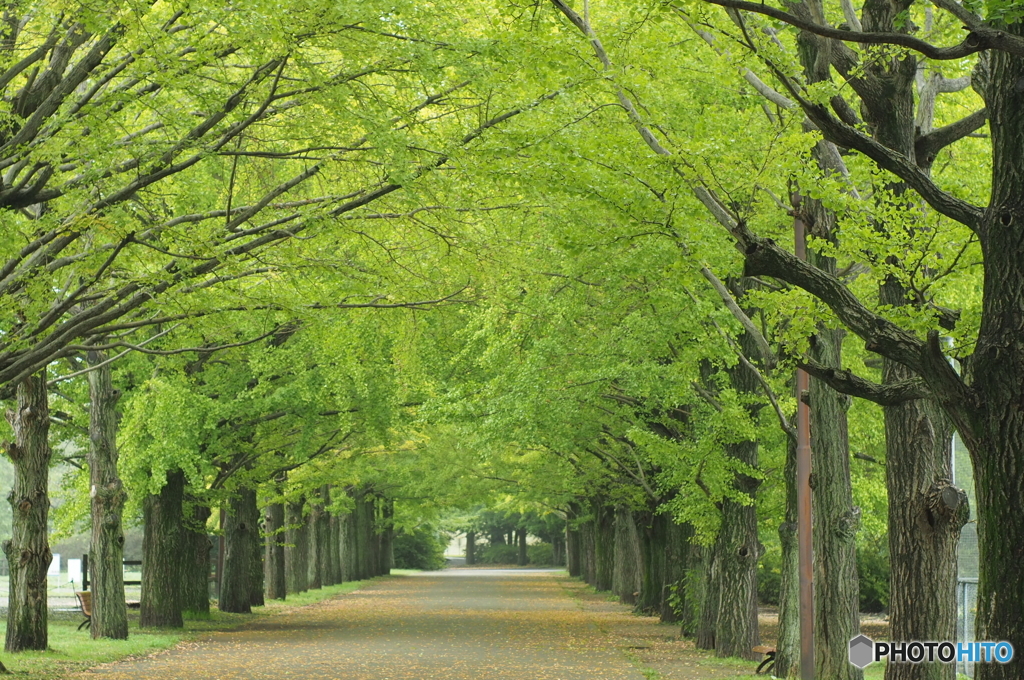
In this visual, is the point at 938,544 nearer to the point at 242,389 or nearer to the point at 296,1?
the point at 296,1

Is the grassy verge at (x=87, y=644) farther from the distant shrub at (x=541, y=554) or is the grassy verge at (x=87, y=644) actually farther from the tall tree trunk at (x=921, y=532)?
the distant shrub at (x=541, y=554)

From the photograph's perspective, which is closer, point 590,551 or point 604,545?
point 604,545

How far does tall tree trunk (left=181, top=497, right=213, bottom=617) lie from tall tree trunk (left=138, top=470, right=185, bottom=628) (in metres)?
0.40

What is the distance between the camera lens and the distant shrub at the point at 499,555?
114944 mm

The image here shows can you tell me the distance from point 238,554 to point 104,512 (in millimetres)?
10447

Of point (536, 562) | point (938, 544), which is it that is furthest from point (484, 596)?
point (536, 562)

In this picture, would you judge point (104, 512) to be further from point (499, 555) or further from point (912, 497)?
point (499, 555)

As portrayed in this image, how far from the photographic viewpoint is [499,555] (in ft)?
382

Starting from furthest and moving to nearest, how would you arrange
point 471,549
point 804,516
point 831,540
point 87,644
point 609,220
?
point 471,549, point 87,644, point 609,220, point 804,516, point 831,540

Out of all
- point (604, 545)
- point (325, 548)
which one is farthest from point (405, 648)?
point (325, 548)

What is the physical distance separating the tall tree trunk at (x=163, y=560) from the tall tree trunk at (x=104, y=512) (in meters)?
3.72

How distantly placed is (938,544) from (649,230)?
3930 millimetres

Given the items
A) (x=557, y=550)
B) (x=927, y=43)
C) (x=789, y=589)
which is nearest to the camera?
(x=927, y=43)

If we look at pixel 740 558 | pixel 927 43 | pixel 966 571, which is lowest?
pixel 966 571
